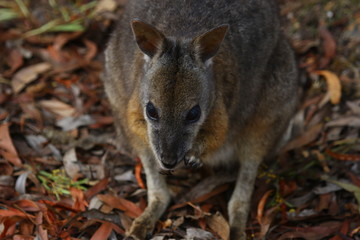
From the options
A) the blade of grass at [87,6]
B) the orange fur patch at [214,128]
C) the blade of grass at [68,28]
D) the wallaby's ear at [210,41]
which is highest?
the wallaby's ear at [210,41]

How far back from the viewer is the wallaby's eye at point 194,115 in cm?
318

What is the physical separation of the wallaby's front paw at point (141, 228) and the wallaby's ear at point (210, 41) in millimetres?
1293

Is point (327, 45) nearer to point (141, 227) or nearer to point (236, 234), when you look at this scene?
point (236, 234)

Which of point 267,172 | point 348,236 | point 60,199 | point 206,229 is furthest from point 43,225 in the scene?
→ point 348,236

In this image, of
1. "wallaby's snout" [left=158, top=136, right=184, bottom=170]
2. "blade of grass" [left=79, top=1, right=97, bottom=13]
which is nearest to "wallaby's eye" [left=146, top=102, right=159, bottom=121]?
"wallaby's snout" [left=158, top=136, right=184, bottom=170]

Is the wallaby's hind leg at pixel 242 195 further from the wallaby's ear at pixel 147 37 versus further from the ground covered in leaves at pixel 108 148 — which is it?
the wallaby's ear at pixel 147 37

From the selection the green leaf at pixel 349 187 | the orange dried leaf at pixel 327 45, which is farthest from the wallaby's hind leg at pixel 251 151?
the orange dried leaf at pixel 327 45

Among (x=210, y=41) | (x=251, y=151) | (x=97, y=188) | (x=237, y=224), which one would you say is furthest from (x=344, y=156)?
(x=97, y=188)

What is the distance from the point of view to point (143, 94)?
133 inches

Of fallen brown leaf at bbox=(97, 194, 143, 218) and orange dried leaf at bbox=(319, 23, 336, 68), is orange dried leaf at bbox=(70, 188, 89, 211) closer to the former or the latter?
fallen brown leaf at bbox=(97, 194, 143, 218)

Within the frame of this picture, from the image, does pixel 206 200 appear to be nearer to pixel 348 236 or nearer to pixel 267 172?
pixel 267 172

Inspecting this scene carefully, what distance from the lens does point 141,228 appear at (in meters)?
3.78

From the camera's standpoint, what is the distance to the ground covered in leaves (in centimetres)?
383

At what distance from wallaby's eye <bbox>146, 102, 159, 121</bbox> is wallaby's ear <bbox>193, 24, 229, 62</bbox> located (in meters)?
0.45
